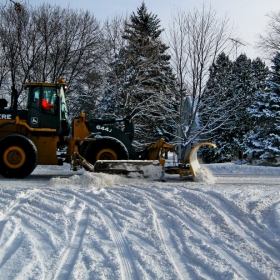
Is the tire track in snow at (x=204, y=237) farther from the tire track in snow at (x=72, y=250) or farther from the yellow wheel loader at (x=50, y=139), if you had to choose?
the yellow wheel loader at (x=50, y=139)

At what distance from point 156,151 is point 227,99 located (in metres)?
6.92

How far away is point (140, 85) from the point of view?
19516 millimetres

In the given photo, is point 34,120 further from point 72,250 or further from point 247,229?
point 247,229

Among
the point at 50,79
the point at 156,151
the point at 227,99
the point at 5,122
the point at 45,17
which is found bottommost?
the point at 156,151

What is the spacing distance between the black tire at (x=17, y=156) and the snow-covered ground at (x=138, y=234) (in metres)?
2.62

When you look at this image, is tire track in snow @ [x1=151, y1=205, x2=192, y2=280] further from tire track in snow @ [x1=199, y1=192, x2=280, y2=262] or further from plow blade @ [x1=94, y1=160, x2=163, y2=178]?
plow blade @ [x1=94, y1=160, x2=163, y2=178]

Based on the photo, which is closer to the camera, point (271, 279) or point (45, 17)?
point (271, 279)

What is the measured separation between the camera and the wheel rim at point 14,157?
34.0 feet

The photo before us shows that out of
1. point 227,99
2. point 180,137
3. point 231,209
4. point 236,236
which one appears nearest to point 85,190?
point 231,209

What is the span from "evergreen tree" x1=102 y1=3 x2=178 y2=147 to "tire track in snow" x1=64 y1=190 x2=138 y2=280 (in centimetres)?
1195

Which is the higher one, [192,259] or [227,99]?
[227,99]

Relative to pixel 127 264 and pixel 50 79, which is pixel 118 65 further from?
pixel 127 264

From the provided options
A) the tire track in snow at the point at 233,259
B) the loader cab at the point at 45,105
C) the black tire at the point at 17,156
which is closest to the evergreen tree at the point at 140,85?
the loader cab at the point at 45,105

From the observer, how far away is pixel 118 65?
63.6 feet
